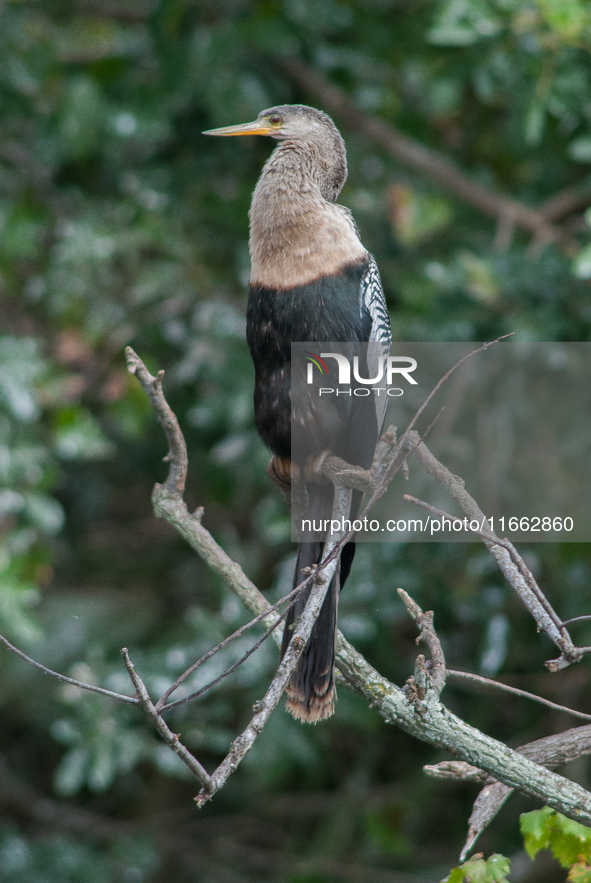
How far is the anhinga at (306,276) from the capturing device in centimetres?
105

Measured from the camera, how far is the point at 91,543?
3.48m

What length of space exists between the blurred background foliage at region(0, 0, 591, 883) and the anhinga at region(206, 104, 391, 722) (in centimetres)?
110

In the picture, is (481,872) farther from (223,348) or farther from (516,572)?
(223,348)

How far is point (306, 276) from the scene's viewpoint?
3.58ft

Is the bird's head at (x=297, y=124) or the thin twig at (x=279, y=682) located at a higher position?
the bird's head at (x=297, y=124)

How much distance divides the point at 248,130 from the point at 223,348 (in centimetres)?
149

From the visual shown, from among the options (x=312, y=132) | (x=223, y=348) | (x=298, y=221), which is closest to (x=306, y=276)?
→ (x=298, y=221)

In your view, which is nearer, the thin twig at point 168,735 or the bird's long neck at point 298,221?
the thin twig at point 168,735

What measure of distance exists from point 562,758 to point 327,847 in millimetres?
1946

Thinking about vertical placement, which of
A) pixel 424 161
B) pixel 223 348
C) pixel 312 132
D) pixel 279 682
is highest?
pixel 312 132

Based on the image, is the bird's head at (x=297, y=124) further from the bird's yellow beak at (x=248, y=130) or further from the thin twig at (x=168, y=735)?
the thin twig at (x=168, y=735)

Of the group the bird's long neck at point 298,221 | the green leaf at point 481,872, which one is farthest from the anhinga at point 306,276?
the green leaf at point 481,872

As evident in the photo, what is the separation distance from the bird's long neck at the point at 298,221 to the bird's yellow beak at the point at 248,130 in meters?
0.03

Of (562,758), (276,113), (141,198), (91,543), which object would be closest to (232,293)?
(141,198)
